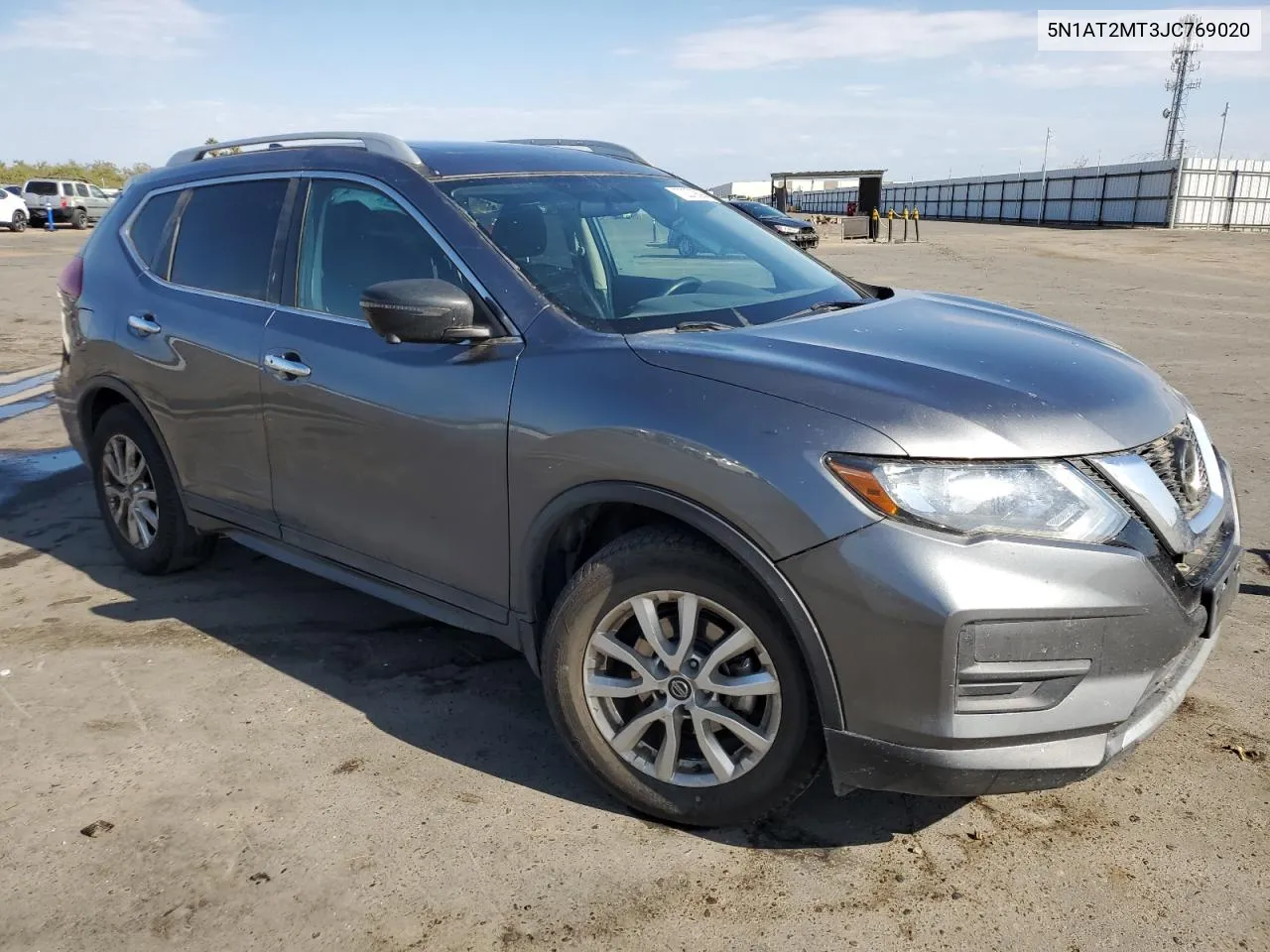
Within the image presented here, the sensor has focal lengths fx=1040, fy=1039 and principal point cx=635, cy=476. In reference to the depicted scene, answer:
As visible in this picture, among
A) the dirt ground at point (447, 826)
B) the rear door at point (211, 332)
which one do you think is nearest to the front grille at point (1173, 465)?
the dirt ground at point (447, 826)

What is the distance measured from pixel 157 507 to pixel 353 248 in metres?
1.72

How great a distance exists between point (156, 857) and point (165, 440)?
202 centimetres

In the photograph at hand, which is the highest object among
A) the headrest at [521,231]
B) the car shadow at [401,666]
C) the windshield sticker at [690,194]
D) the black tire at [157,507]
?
the windshield sticker at [690,194]

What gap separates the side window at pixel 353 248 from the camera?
10.9 ft

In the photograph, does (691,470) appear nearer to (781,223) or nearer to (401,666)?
(401,666)

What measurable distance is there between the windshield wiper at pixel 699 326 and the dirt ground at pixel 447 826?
1350 millimetres

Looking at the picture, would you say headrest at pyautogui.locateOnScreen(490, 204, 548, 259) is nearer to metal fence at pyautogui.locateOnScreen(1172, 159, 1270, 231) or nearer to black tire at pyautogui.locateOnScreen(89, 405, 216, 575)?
black tire at pyautogui.locateOnScreen(89, 405, 216, 575)

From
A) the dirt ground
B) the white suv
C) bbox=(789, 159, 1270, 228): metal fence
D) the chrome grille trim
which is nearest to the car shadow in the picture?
the dirt ground

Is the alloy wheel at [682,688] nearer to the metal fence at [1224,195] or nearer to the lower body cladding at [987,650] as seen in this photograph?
the lower body cladding at [987,650]

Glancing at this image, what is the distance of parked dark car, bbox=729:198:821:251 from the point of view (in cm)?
454

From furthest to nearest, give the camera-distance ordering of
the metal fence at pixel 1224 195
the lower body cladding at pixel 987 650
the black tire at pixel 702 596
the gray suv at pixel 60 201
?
the metal fence at pixel 1224 195 → the gray suv at pixel 60 201 → the black tire at pixel 702 596 → the lower body cladding at pixel 987 650

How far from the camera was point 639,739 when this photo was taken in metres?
2.82

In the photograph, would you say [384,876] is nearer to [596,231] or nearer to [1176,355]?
[596,231]

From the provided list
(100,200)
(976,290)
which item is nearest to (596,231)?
(976,290)
